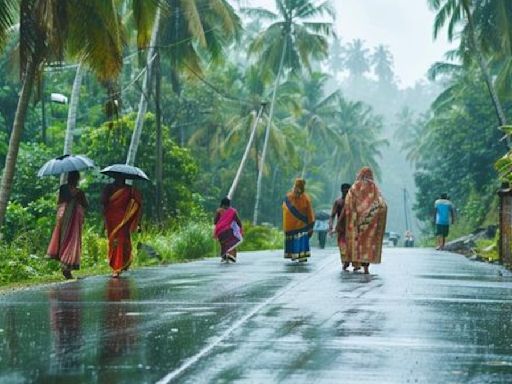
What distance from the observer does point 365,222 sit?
17.6 metres

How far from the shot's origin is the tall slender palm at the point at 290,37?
5084 cm

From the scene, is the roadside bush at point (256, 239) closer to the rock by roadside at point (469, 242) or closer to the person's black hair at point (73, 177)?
the rock by roadside at point (469, 242)

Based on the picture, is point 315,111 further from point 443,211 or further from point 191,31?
point 443,211

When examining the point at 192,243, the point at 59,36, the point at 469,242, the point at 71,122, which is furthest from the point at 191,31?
the point at 59,36

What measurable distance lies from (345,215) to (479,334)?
370 inches

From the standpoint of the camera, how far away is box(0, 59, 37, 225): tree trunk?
17250mm

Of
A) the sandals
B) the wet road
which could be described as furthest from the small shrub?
the wet road

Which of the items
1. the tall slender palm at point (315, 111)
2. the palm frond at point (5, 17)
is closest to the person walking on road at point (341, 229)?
the palm frond at point (5, 17)

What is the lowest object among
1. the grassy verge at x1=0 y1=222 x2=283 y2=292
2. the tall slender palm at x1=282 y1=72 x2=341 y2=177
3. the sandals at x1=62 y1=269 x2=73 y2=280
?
the sandals at x1=62 y1=269 x2=73 y2=280

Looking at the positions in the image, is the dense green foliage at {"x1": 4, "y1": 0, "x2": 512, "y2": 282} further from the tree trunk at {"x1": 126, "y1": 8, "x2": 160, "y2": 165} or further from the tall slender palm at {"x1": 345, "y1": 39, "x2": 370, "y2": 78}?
the tall slender palm at {"x1": 345, "y1": 39, "x2": 370, "y2": 78}

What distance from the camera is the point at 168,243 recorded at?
966 inches

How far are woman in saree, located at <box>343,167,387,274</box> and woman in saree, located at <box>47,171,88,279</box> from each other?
15.3ft

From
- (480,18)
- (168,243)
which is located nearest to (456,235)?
(480,18)

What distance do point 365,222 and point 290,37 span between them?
34709 mm
